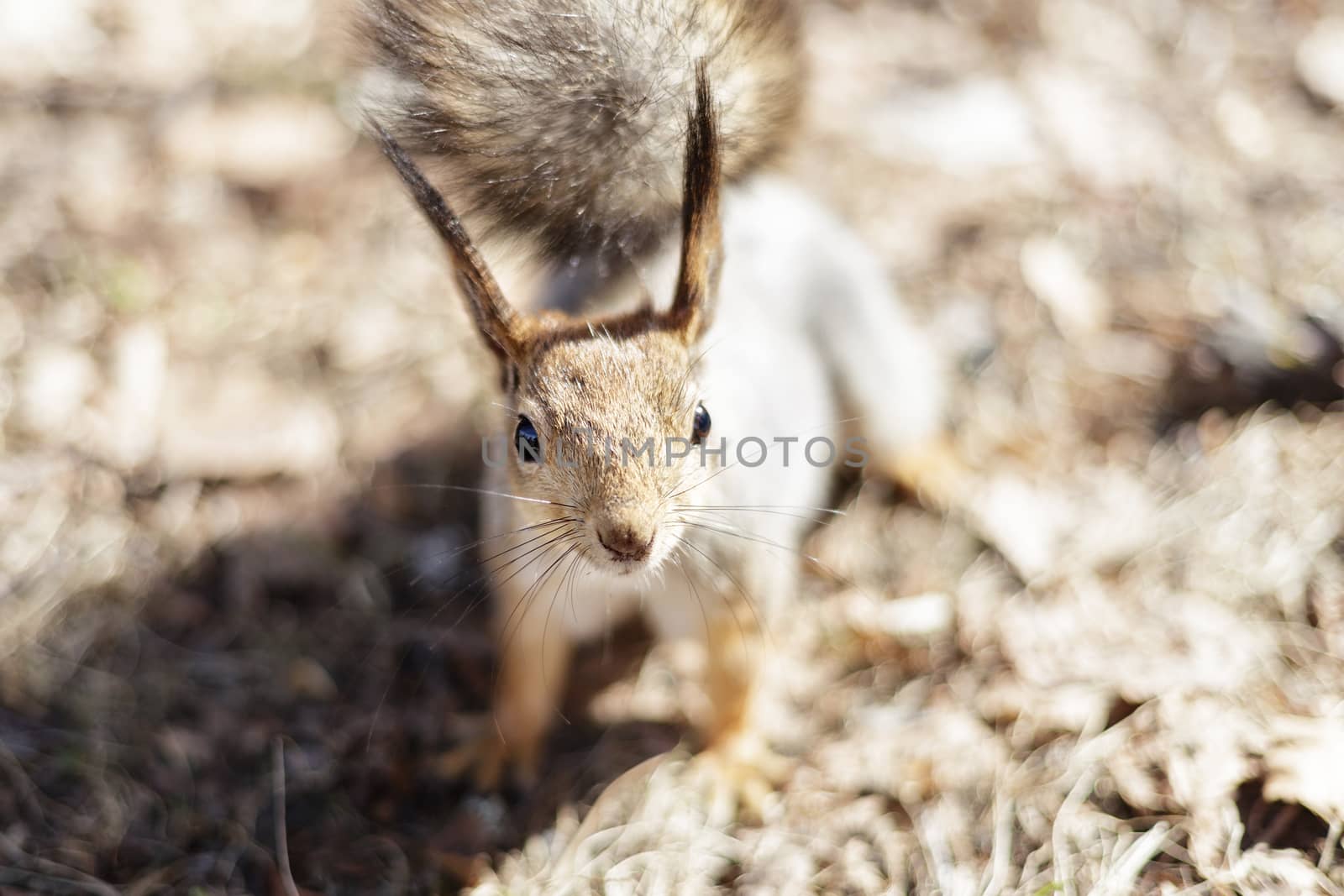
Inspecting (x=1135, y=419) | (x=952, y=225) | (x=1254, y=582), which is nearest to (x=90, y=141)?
(x=952, y=225)

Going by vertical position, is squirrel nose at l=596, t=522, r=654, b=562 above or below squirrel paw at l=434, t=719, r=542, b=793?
above

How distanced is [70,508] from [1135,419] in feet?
10.9

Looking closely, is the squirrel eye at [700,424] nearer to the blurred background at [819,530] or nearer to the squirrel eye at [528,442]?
the squirrel eye at [528,442]

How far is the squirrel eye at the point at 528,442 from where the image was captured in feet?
6.86

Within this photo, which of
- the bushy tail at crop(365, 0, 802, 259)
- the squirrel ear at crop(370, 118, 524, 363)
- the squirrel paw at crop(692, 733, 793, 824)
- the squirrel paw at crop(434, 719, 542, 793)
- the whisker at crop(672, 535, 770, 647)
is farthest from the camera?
the squirrel paw at crop(434, 719, 542, 793)

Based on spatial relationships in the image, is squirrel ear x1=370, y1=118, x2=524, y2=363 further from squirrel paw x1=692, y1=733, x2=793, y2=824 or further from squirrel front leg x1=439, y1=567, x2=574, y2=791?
squirrel paw x1=692, y1=733, x2=793, y2=824

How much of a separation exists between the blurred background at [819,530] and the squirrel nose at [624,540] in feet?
2.42

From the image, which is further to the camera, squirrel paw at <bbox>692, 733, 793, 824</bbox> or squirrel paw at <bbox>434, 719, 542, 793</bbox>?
squirrel paw at <bbox>434, 719, 542, 793</bbox>

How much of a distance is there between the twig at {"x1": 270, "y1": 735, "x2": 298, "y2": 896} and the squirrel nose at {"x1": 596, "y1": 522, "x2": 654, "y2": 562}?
4.19 feet

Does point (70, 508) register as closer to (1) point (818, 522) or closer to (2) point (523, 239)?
(2) point (523, 239)

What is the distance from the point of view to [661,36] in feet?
6.68

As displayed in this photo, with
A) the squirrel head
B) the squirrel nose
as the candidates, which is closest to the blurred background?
the squirrel head

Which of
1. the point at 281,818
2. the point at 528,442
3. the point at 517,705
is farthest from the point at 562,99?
the point at 281,818

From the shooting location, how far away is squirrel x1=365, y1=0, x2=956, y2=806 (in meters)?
1.96
